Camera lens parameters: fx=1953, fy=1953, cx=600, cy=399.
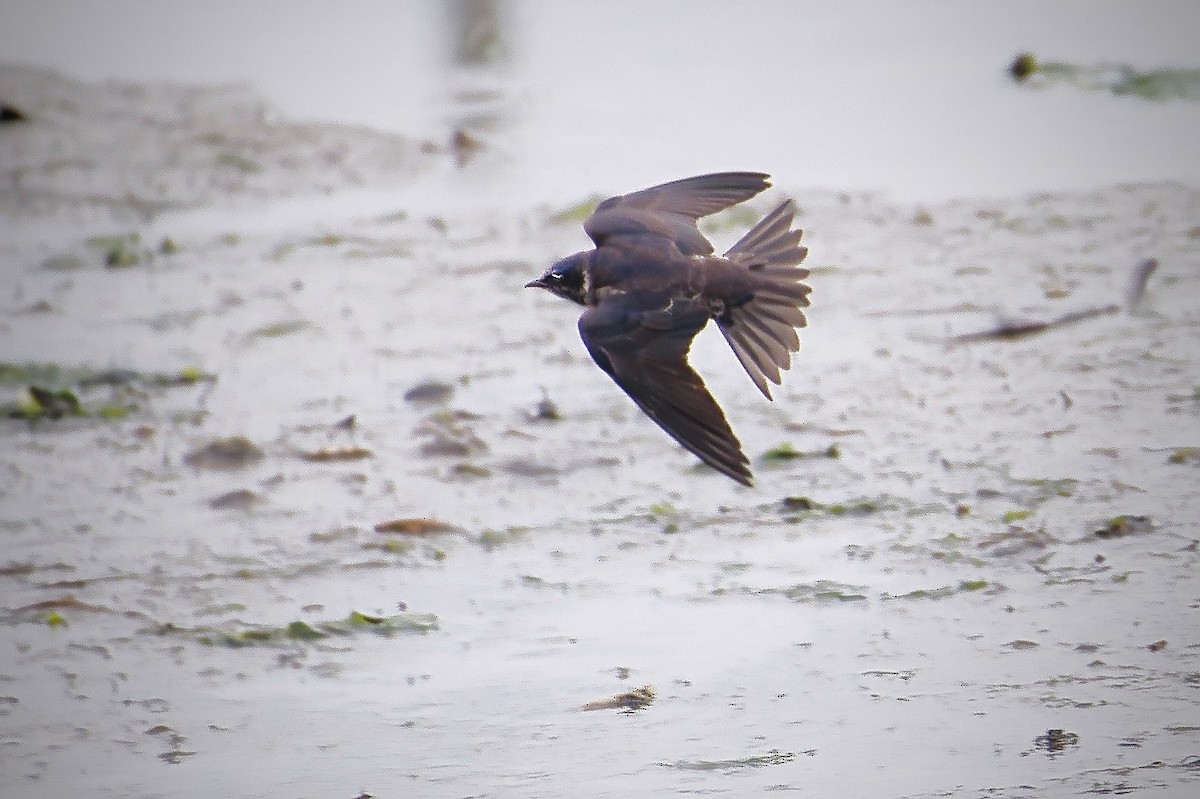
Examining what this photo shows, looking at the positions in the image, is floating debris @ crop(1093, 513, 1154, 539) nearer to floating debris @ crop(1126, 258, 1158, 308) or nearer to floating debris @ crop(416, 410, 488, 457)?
floating debris @ crop(1126, 258, 1158, 308)

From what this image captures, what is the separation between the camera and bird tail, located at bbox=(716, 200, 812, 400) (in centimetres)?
517

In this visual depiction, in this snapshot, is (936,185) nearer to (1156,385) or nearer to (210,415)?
(1156,385)

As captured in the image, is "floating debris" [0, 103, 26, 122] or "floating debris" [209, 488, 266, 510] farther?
"floating debris" [0, 103, 26, 122]

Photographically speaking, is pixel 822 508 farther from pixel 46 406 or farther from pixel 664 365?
pixel 46 406

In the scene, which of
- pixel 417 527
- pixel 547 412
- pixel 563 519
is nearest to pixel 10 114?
pixel 547 412

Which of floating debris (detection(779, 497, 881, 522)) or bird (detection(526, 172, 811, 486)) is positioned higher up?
bird (detection(526, 172, 811, 486))

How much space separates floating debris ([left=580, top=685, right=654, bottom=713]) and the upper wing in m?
1.29

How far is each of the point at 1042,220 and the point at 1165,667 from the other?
135 inches

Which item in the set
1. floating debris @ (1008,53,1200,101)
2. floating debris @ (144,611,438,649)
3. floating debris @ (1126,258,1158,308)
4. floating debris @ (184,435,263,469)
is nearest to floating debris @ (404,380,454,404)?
floating debris @ (184,435,263,469)

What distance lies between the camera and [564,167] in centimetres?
845

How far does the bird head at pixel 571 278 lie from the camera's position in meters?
5.18

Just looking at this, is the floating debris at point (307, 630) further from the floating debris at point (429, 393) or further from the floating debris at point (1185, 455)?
the floating debris at point (1185, 455)

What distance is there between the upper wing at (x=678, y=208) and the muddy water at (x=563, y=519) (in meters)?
0.72

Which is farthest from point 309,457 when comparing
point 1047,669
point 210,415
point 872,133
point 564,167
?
point 872,133
